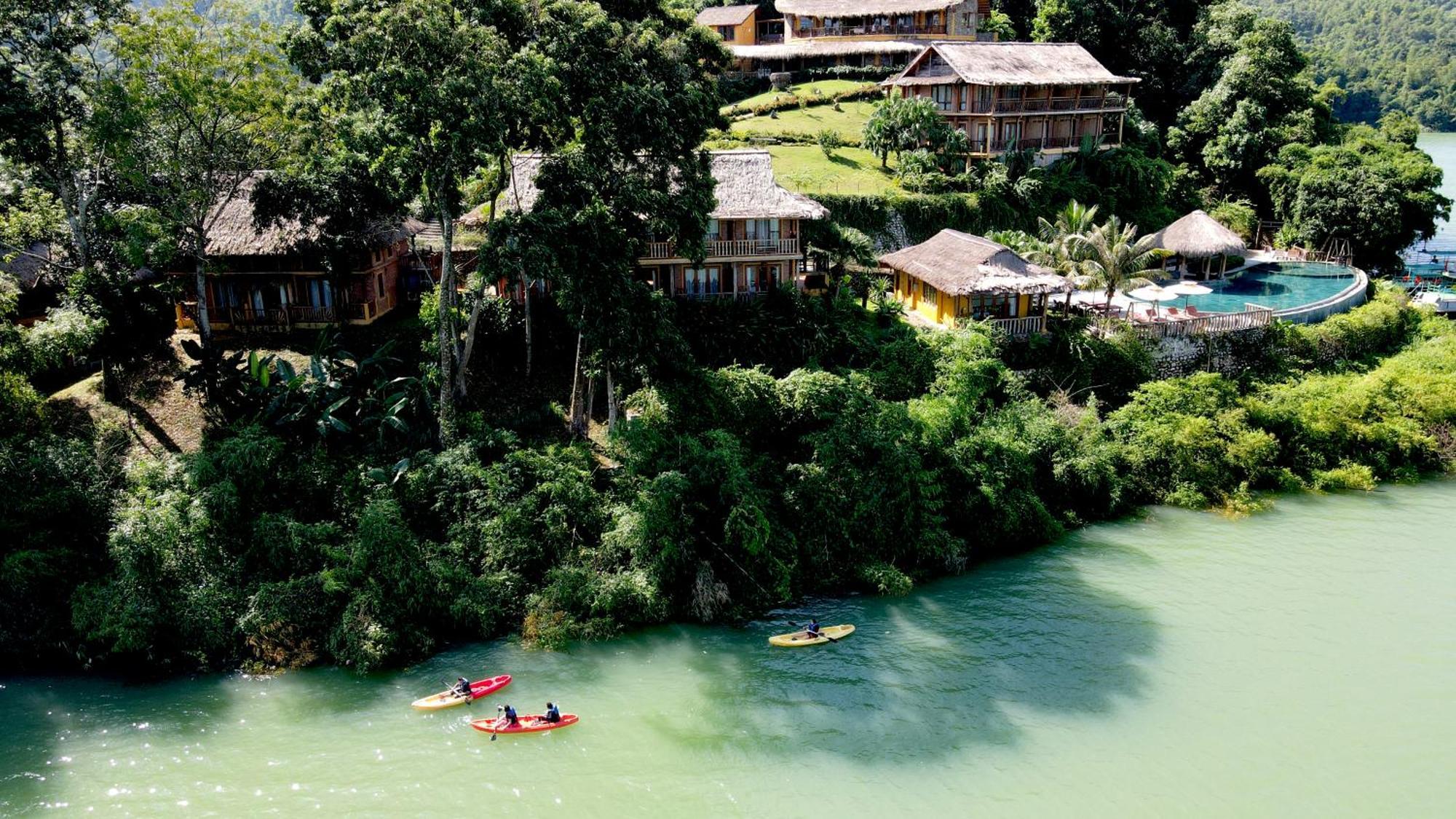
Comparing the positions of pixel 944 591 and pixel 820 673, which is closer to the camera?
pixel 820 673

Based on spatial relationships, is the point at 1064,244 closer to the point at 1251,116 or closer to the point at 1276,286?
the point at 1276,286

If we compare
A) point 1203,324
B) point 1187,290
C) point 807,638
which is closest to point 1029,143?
point 1187,290

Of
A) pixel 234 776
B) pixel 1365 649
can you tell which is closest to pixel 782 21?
pixel 1365 649

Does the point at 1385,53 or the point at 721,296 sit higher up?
the point at 1385,53

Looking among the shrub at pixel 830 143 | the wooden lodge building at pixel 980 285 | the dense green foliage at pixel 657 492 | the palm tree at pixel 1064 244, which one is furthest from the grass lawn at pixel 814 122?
the dense green foliage at pixel 657 492

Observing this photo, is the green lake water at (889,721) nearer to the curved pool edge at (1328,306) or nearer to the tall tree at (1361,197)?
the curved pool edge at (1328,306)

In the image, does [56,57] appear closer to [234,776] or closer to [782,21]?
[234,776]
